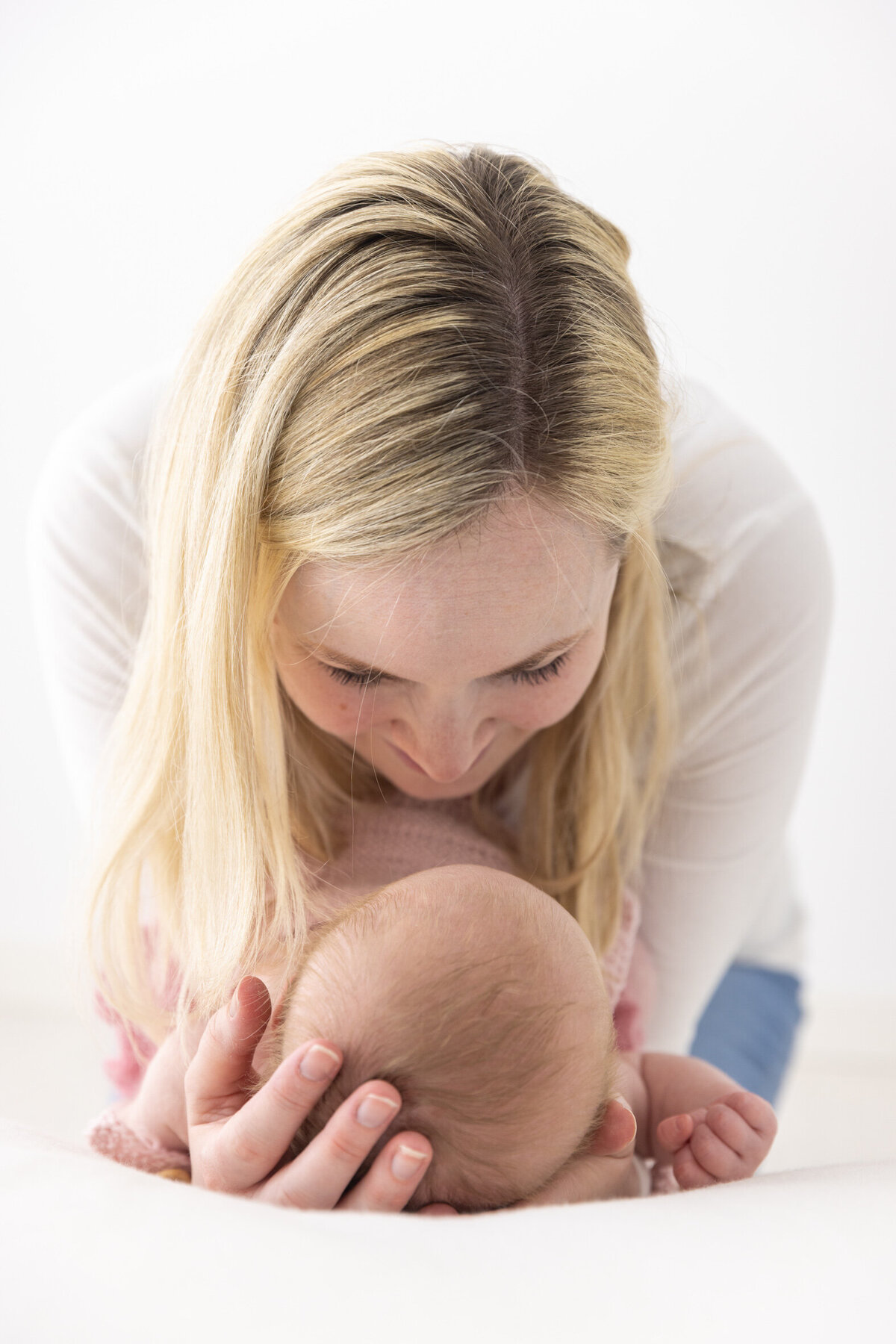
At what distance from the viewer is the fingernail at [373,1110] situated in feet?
2.14

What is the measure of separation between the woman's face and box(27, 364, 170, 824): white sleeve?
25cm

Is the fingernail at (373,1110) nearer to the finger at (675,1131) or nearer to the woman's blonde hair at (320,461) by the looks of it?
the woman's blonde hair at (320,461)

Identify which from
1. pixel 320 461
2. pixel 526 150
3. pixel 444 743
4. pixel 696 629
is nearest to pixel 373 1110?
pixel 444 743

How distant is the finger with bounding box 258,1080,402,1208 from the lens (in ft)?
2.15

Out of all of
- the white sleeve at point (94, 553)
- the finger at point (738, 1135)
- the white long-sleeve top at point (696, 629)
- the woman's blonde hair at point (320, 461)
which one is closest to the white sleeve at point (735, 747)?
the white long-sleeve top at point (696, 629)

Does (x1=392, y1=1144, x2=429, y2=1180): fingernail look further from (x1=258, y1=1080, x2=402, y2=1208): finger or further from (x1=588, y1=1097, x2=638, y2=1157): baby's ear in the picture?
(x1=588, y1=1097, x2=638, y2=1157): baby's ear

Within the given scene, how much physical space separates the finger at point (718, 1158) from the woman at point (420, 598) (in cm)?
24

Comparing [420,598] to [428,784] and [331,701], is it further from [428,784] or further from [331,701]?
[428,784]

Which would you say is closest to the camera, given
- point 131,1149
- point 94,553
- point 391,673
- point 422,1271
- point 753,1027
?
point 422,1271

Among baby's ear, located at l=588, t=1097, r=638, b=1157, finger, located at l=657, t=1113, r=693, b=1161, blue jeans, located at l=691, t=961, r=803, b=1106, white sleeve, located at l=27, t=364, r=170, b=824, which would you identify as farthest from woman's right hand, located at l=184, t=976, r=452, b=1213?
blue jeans, located at l=691, t=961, r=803, b=1106

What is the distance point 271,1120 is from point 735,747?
0.60 meters

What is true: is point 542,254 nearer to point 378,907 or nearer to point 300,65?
point 378,907

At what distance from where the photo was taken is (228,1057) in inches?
30.1

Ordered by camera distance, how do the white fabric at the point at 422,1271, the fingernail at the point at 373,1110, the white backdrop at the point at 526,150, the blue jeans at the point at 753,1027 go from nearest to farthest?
the white fabric at the point at 422,1271 → the fingernail at the point at 373,1110 → the blue jeans at the point at 753,1027 → the white backdrop at the point at 526,150
